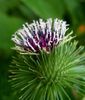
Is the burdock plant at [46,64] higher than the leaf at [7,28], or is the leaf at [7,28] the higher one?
the leaf at [7,28]

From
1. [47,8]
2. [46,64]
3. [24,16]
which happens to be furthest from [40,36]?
[24,16]

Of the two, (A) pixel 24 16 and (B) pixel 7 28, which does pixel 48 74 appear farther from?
(A) pixel 24 16

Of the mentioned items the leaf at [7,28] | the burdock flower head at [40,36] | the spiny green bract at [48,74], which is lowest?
the spiny green bract at [48,74]

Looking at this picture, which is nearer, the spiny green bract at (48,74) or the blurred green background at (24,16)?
the spiny green bract at (48,74)

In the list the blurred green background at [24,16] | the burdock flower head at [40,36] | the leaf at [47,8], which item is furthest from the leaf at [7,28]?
the burdock flower head at [40,36]

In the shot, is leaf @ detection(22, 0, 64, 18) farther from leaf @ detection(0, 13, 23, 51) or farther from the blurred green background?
leaf @ detection(0, 13, 23, 51)

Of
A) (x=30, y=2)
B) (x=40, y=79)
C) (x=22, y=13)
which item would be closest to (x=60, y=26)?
(x=40, y=79)

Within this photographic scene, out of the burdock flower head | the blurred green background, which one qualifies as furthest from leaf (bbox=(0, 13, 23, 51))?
the burdock flower head

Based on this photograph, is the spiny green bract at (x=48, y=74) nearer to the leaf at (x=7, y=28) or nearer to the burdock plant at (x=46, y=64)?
the burdock plant at (x=46, y=64)
